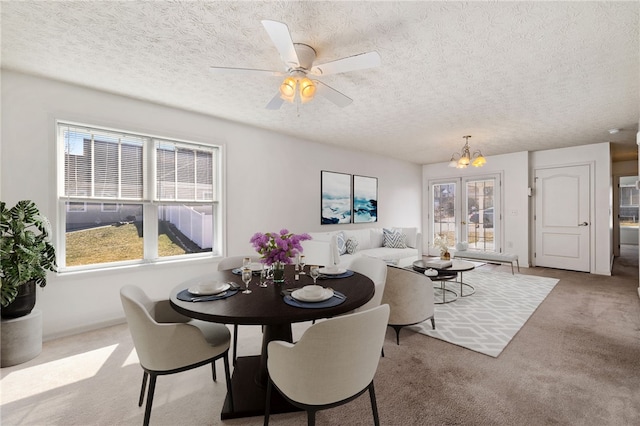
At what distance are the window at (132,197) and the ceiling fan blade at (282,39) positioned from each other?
237 cm

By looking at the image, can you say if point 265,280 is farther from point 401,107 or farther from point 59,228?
point 401,107

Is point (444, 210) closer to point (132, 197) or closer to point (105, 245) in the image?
point (132, 197)

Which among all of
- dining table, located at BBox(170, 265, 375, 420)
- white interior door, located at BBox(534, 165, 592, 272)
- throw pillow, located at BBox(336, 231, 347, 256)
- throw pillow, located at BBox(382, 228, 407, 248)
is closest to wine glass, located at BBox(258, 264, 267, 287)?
dining table, located at BBox(170, 265, 375, 420)

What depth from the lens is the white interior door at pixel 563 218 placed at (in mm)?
5656

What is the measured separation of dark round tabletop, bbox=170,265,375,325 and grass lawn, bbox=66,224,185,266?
1.96 meters

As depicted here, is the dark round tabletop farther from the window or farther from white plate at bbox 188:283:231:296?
the window

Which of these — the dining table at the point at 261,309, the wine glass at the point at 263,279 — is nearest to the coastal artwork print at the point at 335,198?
the dining table at the point at 261,309

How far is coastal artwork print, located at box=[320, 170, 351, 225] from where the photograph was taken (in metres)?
5.39

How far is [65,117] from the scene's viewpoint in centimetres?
286

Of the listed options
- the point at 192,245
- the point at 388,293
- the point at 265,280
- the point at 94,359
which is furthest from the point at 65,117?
the point at 388,293

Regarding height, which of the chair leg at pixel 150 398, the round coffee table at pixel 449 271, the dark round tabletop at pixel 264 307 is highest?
the dark round tabletop at pixel 264 307

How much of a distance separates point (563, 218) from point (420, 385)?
234 inches

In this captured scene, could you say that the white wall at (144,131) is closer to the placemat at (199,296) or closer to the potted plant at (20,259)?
the potted plant at (20,259)

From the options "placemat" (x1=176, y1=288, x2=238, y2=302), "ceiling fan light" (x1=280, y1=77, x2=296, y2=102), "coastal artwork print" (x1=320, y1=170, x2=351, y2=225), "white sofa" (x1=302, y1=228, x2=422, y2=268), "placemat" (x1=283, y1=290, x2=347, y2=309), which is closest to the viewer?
"placemat" (x1=283, y1=290, x2=347, y2=309)
